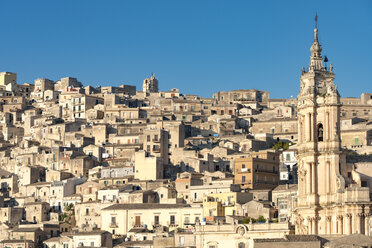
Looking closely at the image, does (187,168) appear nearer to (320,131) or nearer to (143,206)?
(143,206)

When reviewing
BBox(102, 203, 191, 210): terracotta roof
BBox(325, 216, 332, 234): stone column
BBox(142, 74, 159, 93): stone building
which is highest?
BBox(142, 74, 159, 93): stone building

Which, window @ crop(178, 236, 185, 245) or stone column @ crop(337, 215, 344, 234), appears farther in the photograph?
window @ crop(178, 236, 185, 245)

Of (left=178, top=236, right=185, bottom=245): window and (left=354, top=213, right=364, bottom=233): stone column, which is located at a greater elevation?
(left=354, top=213, right=364, bottom=233): stone column

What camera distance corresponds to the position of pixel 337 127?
5944 cm

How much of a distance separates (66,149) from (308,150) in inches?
2300

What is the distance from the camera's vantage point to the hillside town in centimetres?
5916

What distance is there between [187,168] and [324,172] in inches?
1872

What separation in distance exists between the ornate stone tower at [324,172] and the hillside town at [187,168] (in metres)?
0.06

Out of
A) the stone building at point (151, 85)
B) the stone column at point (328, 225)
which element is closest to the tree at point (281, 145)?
the stone column at point (328, 225)

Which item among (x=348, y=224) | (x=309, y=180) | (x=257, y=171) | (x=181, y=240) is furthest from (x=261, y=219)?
(x=348, y=224)

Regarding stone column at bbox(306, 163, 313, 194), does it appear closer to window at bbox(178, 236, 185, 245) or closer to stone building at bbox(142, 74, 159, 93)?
window at bbox(178, 236, 185, 245)

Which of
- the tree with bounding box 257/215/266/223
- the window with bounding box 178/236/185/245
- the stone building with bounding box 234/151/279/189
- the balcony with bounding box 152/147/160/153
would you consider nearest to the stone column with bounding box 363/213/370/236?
the window with bounding box 178/236/185/245

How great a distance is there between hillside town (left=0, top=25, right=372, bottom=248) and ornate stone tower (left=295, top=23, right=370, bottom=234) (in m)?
0.06

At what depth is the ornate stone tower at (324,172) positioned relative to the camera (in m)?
56.5
